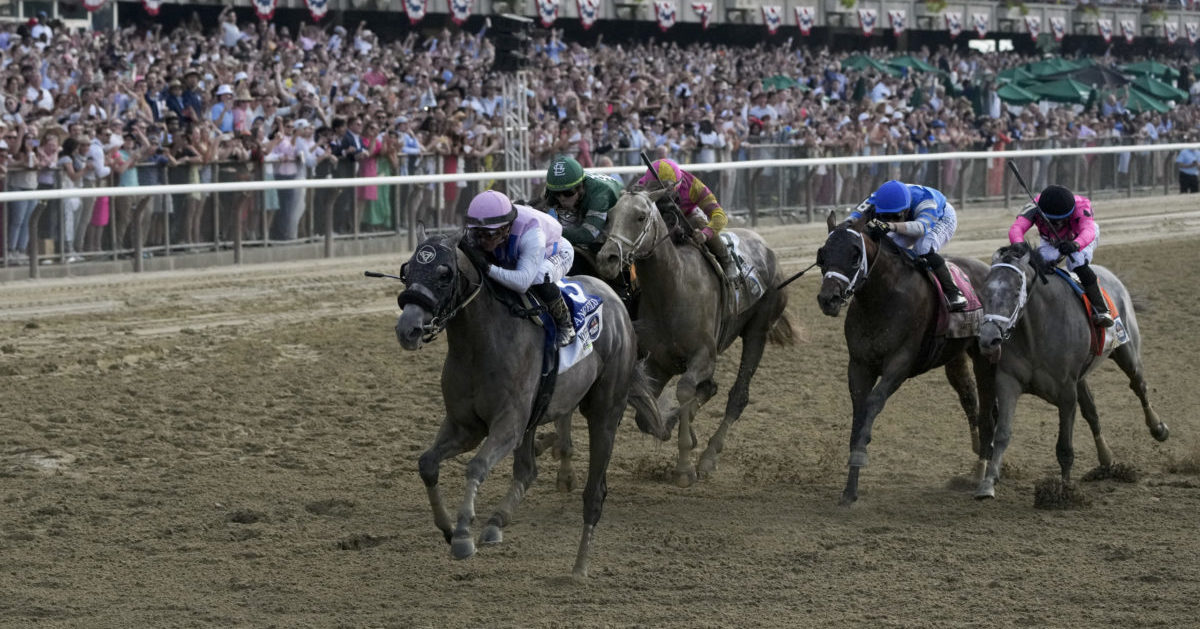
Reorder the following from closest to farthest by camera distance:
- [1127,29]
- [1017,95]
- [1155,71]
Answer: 1. [1017,95]
2. [1155,71]
3. [1127,29]

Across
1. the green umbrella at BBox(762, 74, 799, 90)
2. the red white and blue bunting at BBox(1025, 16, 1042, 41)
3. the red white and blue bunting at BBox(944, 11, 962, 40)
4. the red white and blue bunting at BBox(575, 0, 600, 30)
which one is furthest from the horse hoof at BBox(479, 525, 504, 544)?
the red white and blue bunting at BBox(1025, 16, 1042, 41)

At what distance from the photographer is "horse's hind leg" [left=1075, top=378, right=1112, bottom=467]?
8.54m

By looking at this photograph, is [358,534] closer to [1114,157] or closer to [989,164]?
[989,164]

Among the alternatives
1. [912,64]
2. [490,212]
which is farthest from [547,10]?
[490,212]

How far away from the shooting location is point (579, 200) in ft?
25.6

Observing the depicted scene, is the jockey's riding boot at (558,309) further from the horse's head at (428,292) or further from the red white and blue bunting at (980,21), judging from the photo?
the red white and blue bunting at (980,21)

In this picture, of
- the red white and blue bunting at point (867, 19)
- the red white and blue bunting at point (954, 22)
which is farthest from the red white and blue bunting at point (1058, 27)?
the red white and blue bunting at point (867, 19)

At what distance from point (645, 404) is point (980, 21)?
39542 millimetres

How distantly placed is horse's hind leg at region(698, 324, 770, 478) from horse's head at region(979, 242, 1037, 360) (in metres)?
1.54

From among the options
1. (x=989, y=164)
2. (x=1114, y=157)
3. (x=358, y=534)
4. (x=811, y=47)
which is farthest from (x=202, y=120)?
(x=811, y=47)

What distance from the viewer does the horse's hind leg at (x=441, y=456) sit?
598cm

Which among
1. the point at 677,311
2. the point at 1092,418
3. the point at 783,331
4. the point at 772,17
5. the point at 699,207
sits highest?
the point at 772,17

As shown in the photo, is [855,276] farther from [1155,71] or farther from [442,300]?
[1155,71]

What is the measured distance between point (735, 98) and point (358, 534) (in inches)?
618
